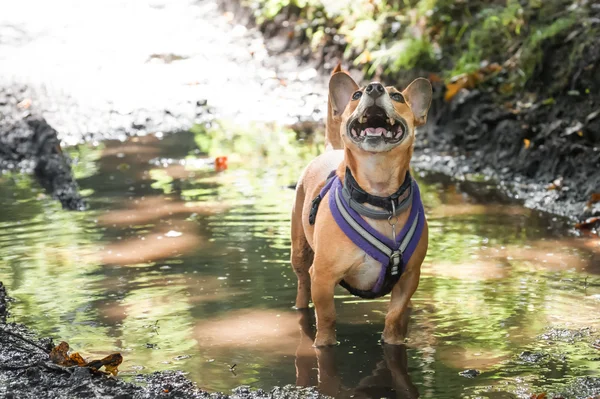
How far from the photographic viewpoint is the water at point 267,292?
17.2 feet

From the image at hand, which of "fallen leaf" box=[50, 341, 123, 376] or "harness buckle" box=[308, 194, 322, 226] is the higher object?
"harness buckle" box=[308, 194, 322, 226]

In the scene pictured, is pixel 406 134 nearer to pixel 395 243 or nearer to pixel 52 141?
pixel 395 243

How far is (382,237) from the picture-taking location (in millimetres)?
5199

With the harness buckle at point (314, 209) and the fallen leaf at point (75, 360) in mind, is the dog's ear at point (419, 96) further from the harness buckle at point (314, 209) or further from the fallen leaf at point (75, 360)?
the fallen leaf at point (75, 360)

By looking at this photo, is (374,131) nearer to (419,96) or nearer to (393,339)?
(419,96)

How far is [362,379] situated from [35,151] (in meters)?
7.99

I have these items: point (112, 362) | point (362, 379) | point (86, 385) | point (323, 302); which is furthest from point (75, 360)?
point (362, 379)

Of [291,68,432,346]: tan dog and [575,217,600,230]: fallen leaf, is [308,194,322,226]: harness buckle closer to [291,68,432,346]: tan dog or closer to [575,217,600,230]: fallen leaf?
[291,68,432,346]: tan dog

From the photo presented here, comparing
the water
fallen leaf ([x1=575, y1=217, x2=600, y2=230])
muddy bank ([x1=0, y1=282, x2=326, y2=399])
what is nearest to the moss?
the water

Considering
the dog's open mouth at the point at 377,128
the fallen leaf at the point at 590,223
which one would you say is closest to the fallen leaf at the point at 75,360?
the dog's open mouth at the point at 377,128

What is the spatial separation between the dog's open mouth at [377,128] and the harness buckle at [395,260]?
25.6 inches

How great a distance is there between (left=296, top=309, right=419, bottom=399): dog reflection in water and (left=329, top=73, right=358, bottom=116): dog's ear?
142cm

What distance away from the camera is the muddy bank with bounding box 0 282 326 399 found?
15.5 feet

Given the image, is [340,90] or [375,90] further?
[340,90]
